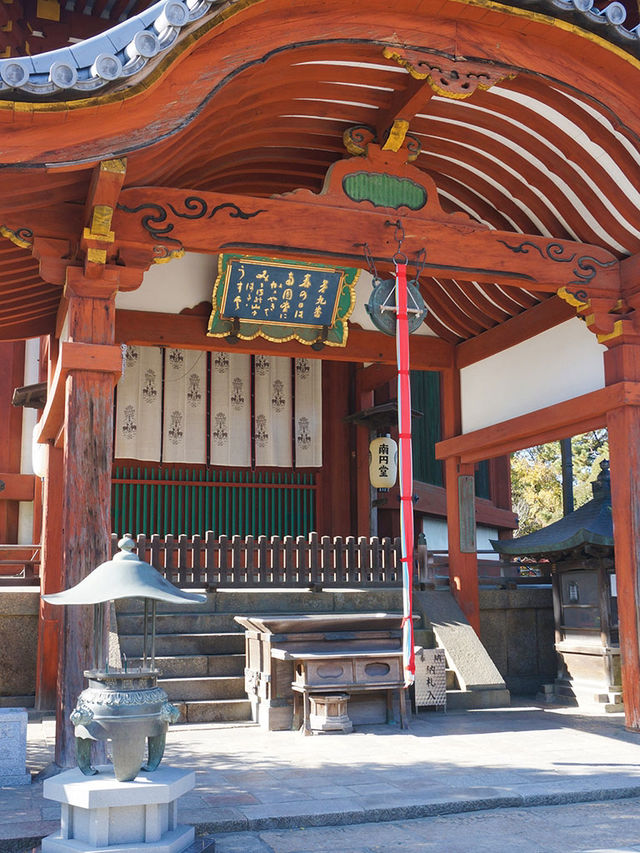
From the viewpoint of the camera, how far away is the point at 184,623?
31.3 ft

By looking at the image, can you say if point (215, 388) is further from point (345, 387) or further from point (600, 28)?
point (600, 28)

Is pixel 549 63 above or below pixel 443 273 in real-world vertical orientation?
above

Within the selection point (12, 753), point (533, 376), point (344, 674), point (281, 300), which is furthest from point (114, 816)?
point (533, 376)

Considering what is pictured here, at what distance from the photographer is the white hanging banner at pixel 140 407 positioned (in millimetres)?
12516

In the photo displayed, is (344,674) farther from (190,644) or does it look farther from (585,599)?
(585,599)

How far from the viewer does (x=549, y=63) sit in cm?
720

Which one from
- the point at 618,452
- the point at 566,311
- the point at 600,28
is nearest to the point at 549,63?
the point at 600,28

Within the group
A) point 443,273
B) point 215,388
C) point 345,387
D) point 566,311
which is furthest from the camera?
point 345,387

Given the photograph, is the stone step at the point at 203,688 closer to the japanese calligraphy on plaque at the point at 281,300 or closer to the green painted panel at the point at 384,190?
the japanese calligraphy on plaque at the point at 281,300

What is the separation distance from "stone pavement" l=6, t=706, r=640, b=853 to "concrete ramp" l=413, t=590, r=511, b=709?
0.86 meters

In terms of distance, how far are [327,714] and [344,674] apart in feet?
1.32

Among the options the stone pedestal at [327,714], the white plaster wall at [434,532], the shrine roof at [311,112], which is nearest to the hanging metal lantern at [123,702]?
the shrine roof at [311,112]

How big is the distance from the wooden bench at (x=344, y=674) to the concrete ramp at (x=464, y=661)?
1.28m

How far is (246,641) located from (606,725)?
11.9ft
